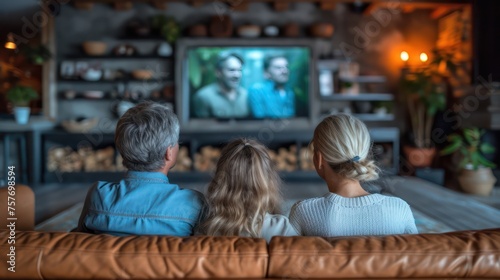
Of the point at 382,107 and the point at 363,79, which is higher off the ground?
the point at 363,79

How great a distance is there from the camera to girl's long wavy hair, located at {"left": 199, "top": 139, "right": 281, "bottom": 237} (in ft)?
4.51

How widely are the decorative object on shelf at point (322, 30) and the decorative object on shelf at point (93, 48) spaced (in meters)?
2.82

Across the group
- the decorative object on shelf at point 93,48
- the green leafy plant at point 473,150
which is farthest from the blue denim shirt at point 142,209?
the decorative object on shelf at point 93,48

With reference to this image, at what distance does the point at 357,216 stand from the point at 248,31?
4.90 metres

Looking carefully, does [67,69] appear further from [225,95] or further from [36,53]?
[225,95]

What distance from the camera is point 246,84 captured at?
20.3 ft

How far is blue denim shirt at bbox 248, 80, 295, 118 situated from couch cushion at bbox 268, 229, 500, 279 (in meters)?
5.07

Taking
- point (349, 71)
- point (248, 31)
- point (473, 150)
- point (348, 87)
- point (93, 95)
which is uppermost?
point (248, 31)

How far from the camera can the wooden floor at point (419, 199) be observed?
146 inches

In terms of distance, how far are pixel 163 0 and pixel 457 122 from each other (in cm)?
420

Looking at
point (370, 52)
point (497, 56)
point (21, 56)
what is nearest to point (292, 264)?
point (497, 56)

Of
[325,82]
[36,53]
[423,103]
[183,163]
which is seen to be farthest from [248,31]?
[36,53]

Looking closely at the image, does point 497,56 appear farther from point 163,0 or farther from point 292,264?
point 292,264

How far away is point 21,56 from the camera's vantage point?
6.19 metres
